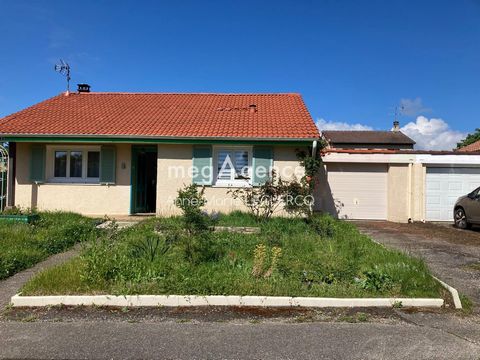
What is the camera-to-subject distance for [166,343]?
12.8 feet

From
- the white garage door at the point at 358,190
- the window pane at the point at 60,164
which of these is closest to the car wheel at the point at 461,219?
the white garage door at the point at 358,190

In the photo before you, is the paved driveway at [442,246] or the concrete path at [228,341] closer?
the concrete path at [228,341]

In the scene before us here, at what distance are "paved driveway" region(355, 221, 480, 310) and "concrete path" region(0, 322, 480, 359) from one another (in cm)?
185

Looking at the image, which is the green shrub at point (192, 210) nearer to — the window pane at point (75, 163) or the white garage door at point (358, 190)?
the window pane at point (75, 163)

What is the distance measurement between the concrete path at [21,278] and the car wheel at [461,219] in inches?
475

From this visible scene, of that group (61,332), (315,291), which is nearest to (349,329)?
(315,291)

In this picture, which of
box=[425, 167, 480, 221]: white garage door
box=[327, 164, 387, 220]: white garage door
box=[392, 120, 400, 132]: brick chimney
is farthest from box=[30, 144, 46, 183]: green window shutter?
box=[392, 120, 400, 132]: brick chimney

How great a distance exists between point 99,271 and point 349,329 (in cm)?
352

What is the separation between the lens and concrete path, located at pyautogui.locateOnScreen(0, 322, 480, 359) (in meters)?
3.68

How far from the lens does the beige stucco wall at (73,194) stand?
500 inches

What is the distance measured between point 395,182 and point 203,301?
11.9 m

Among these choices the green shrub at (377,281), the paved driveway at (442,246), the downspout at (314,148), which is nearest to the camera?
the green shrub at (377,281)

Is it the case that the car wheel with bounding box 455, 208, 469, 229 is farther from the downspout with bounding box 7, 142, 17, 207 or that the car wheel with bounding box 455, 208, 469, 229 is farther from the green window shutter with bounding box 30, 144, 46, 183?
the downspout with bounding box 7, 142, 17, 207

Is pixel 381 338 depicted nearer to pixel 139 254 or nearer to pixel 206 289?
pixel 206 289
